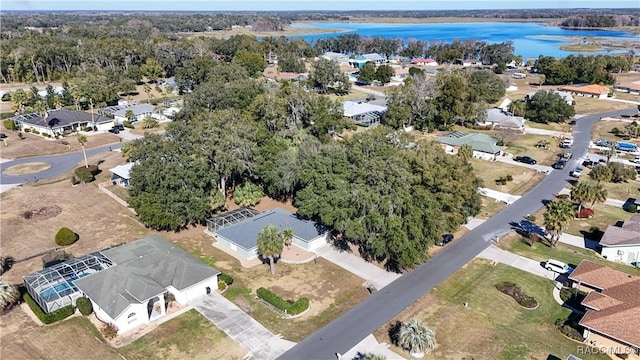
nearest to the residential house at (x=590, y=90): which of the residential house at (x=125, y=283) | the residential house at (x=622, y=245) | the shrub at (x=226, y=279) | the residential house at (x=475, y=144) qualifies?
the residential house at (x=475, y=144)

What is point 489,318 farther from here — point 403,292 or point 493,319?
point 403,292

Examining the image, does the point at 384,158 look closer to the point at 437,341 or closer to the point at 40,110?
the point at 437,341

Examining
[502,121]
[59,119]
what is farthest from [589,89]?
[59,119]

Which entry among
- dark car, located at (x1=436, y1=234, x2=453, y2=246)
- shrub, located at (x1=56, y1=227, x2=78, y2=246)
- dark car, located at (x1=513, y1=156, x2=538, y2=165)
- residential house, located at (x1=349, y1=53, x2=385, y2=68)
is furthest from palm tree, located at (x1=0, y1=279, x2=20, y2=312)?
residential house, located at (x1=349, y1=53, x2=385, y2=68)

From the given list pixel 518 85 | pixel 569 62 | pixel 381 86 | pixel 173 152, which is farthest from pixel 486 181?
pixel 569 62

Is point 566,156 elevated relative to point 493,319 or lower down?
elevated

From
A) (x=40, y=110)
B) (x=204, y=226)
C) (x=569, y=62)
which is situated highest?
(x=569, y=62)

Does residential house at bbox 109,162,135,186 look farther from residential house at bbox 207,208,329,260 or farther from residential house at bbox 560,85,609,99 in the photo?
residential house at bbox 560,85,609,99
